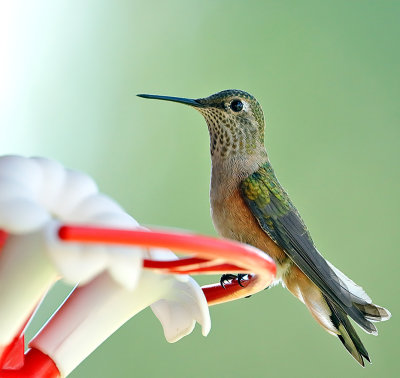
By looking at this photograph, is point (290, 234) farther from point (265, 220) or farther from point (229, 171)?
point (229, 171)

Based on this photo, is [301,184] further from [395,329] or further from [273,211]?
[273,211]

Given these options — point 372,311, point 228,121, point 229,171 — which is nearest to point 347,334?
point 372,311

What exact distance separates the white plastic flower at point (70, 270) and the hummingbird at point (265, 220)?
2.38ft

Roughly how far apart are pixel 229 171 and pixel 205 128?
4.77 feet

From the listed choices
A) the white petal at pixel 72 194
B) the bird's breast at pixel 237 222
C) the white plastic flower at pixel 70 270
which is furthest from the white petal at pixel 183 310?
the bird's breast at pixel 237 222

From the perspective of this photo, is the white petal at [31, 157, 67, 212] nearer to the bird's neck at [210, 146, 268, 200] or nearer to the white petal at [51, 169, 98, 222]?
the white petal at [51, 169, 98, 222]

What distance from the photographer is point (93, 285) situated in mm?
1088

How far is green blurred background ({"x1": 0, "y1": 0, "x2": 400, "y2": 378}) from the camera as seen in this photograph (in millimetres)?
3100

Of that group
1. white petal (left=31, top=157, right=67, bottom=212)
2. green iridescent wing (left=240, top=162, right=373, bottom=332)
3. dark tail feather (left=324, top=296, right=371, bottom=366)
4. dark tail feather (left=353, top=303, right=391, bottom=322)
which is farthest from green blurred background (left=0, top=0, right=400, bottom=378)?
white petal (left=31, top=157, right=67, bottom=212)

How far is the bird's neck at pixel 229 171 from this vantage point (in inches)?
76.0

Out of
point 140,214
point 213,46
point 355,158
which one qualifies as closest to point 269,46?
point 213,46

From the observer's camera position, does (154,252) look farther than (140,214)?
No

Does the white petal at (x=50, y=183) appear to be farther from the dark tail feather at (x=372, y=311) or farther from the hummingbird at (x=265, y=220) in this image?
the dark tail feather at (x=372, y=311)

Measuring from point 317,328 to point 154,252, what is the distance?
2.29 meters
